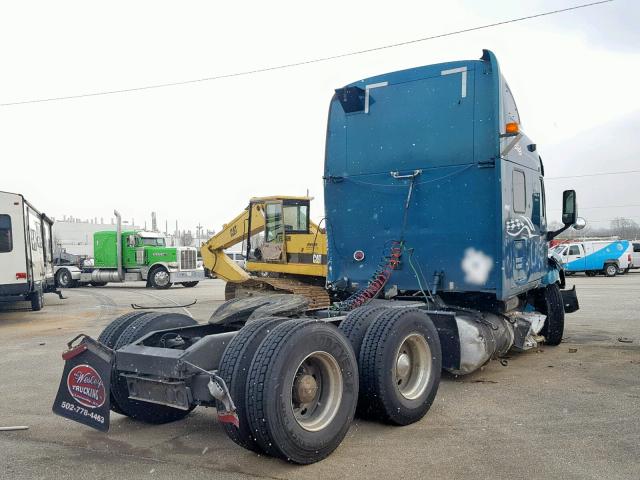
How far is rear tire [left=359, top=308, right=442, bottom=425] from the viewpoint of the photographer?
4895 millimetres

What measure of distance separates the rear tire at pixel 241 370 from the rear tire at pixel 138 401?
1261 millimetres

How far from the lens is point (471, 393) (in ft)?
20.7

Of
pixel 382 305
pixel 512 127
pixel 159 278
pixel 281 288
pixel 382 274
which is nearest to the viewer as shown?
pixel 382 305

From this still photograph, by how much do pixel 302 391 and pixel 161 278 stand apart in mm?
24532

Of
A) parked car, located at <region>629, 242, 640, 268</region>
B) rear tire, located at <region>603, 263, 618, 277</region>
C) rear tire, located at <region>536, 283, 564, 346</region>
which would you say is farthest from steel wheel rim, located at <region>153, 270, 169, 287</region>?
parked car, located at <region>629, 242, 640, 268</region>

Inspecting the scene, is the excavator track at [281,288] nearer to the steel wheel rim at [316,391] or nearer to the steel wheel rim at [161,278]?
A: the steel wheel rim at [316,391]

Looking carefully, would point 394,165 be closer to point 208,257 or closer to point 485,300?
point 485,300

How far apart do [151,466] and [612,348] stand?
7378 millimetres

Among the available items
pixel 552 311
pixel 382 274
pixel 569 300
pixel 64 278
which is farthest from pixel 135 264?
pixel 382 274

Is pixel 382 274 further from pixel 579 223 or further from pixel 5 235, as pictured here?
pixel 5 235

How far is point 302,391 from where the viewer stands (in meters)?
4.21

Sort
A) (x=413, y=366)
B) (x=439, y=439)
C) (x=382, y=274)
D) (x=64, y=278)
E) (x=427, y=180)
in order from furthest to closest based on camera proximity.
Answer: (x=64, y=278) → (x=382, y=274) → (x=427, y=180) → (x=413, y=366) → (x=439, y=439)

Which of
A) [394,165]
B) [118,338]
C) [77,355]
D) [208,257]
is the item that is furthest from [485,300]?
[208,257]

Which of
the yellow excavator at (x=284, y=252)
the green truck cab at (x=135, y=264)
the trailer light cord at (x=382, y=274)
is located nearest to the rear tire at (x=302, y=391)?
the trailer light cord at (x=382, y=274)
